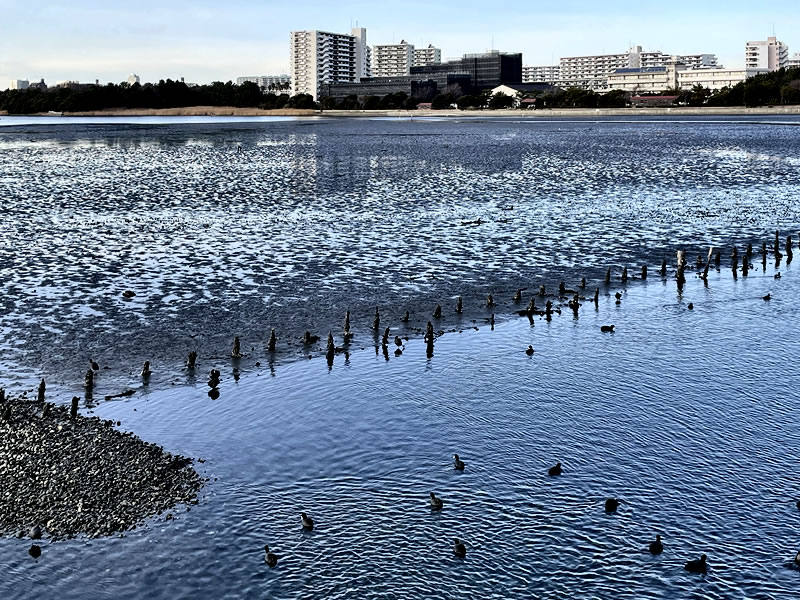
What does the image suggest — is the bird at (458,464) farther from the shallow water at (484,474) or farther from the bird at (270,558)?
the bird at (270,558)

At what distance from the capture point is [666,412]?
2559 centimetres

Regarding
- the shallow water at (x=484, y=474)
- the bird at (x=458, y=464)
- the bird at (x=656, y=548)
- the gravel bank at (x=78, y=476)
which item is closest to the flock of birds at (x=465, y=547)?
the bird at (x=656, y=548)

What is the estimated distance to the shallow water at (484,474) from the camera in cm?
1722

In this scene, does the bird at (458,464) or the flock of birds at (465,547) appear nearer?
the flock of birds at (465,547)

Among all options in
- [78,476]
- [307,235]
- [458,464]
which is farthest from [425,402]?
[307,235]

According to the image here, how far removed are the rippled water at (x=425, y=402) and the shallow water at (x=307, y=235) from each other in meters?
0.27

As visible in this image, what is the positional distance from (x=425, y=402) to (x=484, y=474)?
5.05m

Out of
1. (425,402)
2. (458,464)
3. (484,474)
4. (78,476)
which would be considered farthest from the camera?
(425,402)

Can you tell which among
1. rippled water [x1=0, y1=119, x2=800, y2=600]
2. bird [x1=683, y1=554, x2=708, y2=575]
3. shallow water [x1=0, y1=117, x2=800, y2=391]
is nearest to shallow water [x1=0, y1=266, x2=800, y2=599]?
rippled water [x1=0, y1=119, x2=800, y2=600]

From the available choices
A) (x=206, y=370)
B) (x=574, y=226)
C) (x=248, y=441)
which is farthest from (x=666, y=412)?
(x=574, y=226)

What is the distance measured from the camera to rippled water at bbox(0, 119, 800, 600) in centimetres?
1759

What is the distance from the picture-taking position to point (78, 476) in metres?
20.1

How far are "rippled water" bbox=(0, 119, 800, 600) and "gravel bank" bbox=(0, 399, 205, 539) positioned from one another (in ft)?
1.98

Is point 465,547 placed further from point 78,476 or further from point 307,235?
point 307,235
